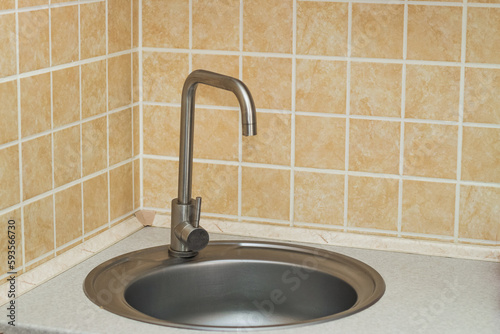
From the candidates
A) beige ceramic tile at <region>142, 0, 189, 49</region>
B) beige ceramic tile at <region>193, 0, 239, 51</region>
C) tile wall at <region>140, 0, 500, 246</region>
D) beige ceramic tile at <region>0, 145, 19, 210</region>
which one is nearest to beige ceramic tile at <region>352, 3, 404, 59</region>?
tile wall at <region>140, 0, 500, 246</region>

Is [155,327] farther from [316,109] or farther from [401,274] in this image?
[316,109]

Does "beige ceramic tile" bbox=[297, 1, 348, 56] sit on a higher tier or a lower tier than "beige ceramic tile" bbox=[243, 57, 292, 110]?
higher

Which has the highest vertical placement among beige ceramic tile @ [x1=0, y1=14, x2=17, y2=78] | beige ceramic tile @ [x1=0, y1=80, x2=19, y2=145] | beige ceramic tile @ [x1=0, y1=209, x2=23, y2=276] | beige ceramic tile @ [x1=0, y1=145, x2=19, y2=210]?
beige ceramic tile @ [x1=0, y1=14, x2=17, y2=78]

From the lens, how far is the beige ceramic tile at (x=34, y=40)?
137 cm

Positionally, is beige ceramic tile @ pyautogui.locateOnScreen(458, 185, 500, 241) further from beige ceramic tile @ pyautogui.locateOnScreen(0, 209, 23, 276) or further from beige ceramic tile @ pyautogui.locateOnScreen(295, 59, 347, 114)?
beige ceramic tile @ pyautogui.locateOnScreen(0, 209, 23, 276)

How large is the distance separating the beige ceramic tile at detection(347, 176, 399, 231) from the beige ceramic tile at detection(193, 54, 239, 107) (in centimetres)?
32

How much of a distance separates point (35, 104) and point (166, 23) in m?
0.44

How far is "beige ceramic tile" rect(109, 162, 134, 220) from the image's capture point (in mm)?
1725

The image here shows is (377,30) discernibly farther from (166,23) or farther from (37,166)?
(37,166)

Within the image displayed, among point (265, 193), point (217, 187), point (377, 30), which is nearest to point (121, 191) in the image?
point (217, 187)

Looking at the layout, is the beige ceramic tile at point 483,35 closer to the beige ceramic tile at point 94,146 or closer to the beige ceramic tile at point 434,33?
the beige ceramic tile at point 434,33

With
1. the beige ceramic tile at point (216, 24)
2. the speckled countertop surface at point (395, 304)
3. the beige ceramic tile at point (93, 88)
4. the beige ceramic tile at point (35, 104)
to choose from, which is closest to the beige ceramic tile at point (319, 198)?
the speckled countertop surface at point (395, 304)

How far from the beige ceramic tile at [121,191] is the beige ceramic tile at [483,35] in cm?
76

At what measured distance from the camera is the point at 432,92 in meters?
1.62
